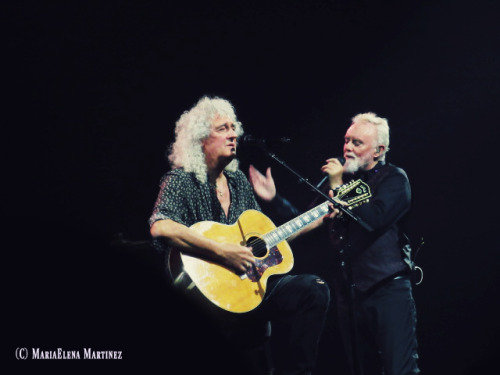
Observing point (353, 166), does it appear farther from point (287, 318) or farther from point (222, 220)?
point (287, 318)

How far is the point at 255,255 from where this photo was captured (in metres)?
3.31

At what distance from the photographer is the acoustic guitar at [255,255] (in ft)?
9.93

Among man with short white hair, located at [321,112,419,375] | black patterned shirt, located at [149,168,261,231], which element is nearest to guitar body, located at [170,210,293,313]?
black patterned shirt, located at [149,168,261,231]

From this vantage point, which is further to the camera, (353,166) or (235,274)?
(353,166)

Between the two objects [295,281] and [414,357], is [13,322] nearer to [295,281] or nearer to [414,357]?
[295,281]

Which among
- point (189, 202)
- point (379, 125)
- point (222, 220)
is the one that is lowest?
point (222, 220)

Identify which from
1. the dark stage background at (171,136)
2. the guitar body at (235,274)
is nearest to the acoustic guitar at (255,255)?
the guitar body at (235,274)

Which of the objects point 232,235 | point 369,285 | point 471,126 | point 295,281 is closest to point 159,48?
point 232,235

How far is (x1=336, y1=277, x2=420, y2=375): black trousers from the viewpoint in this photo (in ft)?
11.6

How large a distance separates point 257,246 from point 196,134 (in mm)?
945

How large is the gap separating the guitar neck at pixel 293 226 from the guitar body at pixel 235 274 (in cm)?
4

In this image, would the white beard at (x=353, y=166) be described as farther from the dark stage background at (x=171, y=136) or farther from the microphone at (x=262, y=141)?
the microphone at (x=262, y=141)

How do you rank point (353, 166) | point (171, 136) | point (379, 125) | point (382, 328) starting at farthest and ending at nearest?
point (379, 125) → point (353, 166) → point (171, 136) → point (382, 328)

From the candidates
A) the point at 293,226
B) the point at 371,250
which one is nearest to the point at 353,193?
the point at 371,250
